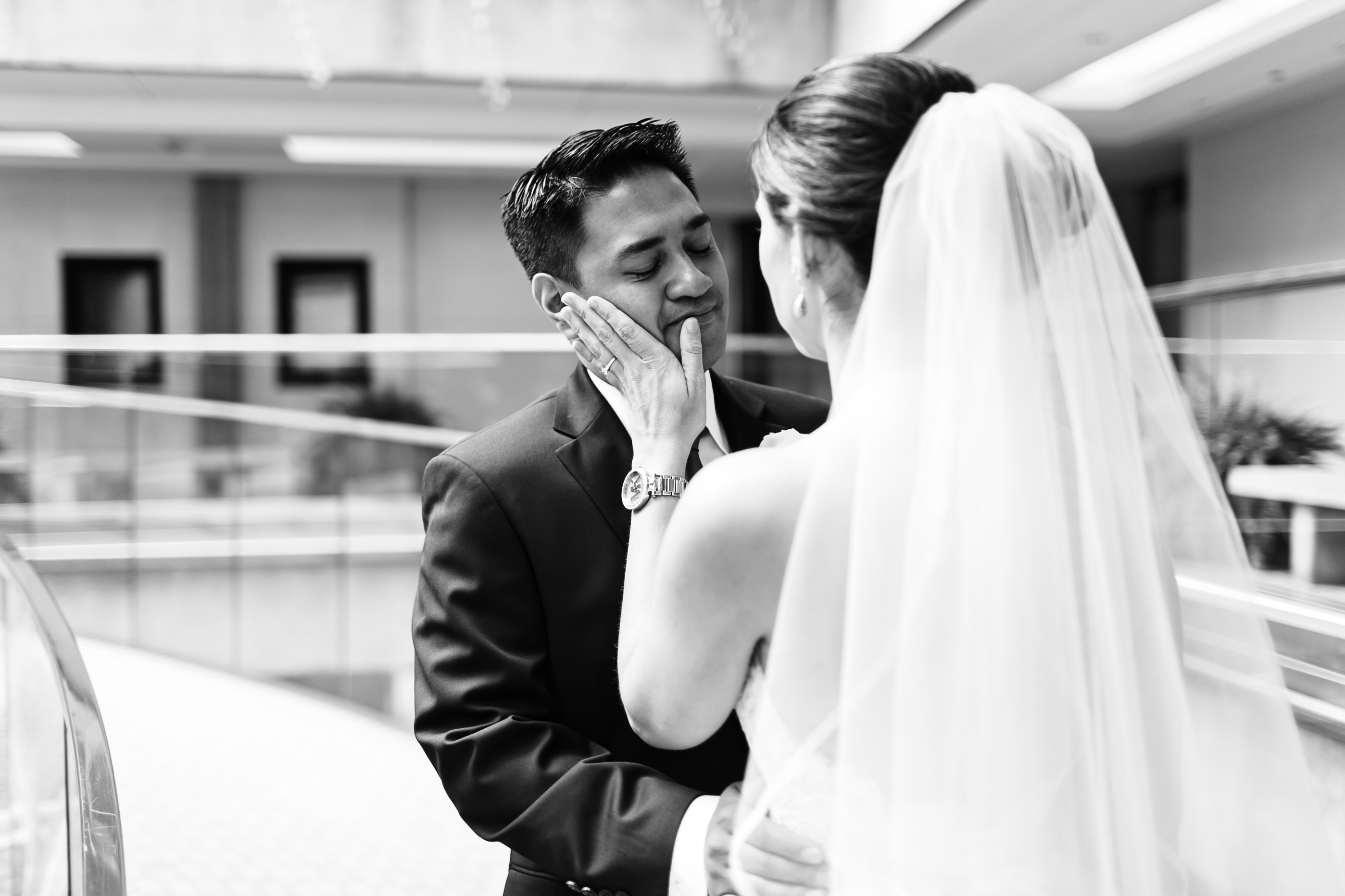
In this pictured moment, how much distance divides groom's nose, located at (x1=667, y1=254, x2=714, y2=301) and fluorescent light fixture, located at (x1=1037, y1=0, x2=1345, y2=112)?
573 centimetres

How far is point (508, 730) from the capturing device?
1408 millimetres

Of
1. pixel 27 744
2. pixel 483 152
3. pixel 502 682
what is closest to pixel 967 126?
pixel 502 682

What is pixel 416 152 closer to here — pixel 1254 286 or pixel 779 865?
pixel 1254 286

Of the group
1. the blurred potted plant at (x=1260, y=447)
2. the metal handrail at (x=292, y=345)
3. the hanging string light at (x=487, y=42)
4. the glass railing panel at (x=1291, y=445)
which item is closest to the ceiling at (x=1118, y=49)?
the metal handrail at (x=292, y=345)

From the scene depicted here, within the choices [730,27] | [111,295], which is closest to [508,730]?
[730,27]

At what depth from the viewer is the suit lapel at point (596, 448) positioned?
1548mm

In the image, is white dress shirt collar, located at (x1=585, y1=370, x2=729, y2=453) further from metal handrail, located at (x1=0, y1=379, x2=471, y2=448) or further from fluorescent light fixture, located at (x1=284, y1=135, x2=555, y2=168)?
fluorescent light fixture, located at (x1=284, y1=135, x2=555, y2=168)

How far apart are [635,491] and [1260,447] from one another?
2.60 metres

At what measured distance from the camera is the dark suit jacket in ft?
4.52

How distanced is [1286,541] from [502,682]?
8.10 feet

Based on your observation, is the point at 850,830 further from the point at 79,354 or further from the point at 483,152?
the point at 483,152

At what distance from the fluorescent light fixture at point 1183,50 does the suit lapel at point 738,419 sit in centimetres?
552

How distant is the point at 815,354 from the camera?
129 centimetres

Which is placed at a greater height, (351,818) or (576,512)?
(576,512)
